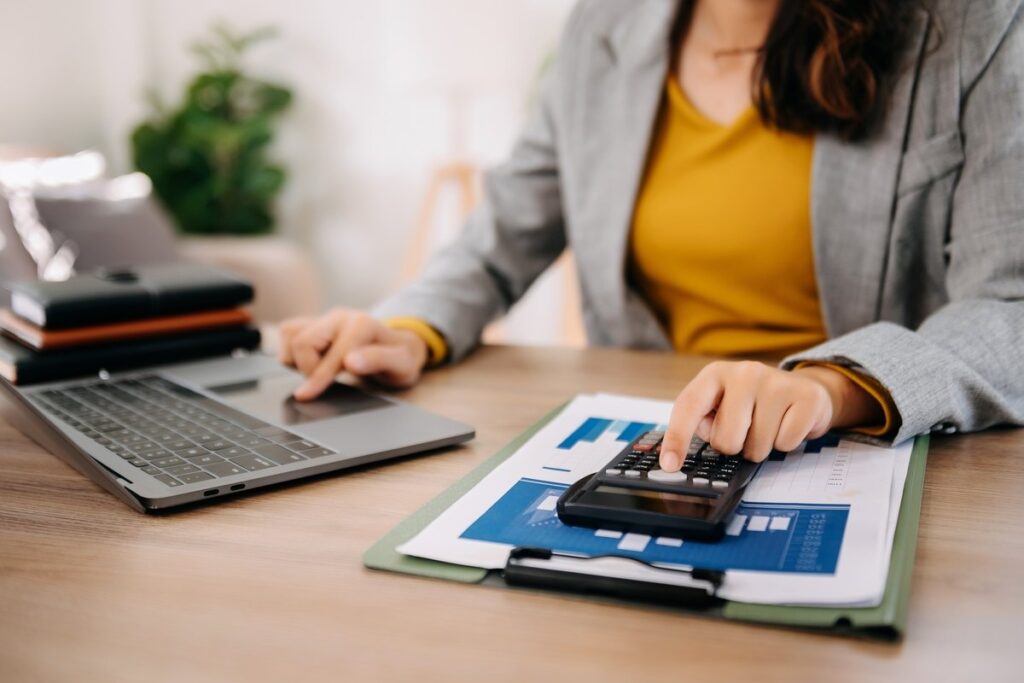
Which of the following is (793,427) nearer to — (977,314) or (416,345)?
(977,314)

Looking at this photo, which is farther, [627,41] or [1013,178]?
[627,41]

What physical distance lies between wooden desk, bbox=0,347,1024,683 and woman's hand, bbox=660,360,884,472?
3.6 inches

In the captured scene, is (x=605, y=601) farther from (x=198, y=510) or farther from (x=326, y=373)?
(x=326, y=373)

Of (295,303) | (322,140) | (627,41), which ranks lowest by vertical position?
(295,303)

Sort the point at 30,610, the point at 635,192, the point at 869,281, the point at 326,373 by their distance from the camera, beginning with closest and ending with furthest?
the point at 30,610 → the point at 326,373 → the point at 869,281 → the point at 635,192

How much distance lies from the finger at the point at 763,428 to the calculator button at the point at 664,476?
72 mm

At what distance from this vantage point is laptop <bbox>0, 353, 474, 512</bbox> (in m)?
0.64

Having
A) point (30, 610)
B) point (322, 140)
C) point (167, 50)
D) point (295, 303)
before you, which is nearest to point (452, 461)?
point (30, 610)

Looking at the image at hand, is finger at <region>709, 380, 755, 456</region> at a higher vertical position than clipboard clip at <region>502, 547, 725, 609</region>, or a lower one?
higher

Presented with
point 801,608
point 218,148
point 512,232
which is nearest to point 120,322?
point 512,232

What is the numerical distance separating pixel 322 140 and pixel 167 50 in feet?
2.38

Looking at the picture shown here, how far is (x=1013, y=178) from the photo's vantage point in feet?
2.89

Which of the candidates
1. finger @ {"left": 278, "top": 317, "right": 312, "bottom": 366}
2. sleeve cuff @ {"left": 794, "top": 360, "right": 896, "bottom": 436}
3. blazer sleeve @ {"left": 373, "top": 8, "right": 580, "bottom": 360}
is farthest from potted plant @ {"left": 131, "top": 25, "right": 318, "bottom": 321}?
sleeve cuff @ {"left": 794, "top": 360, "right": 896, "bottom": 436}

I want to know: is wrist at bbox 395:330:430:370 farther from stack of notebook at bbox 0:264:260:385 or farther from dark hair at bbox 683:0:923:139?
dark hair at bbox 683:0:923:139
